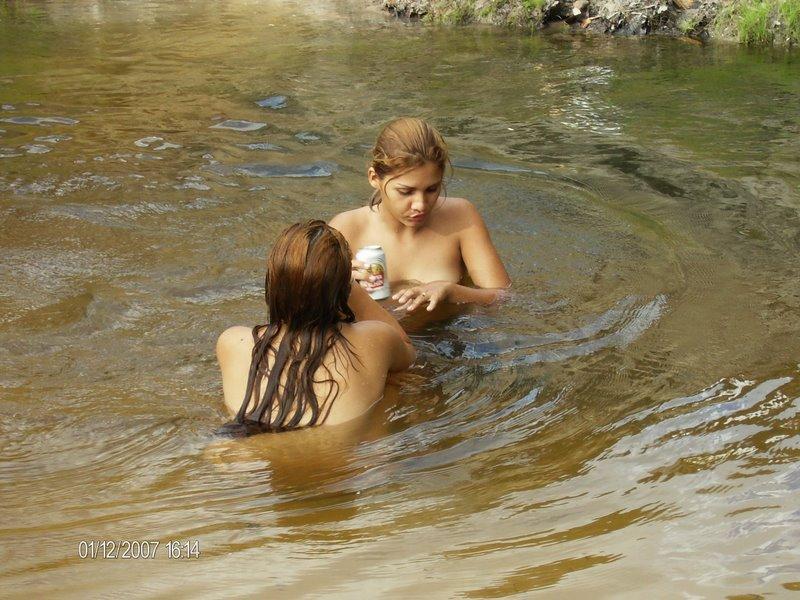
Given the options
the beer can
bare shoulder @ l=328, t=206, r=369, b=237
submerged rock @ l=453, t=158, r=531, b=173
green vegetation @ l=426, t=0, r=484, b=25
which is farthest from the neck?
green vegetation @ l=426, t=0, r=484, b=25

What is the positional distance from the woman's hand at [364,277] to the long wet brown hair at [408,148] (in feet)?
1.74

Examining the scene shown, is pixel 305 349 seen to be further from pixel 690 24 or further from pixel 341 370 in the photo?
pixel 690 24

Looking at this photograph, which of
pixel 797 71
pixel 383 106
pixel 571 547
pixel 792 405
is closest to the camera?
pixel 571 547

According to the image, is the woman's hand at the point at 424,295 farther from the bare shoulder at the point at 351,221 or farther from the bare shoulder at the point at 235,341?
the bare shoulder at the point at 235,341

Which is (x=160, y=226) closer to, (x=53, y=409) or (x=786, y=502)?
(x=53, y=409)


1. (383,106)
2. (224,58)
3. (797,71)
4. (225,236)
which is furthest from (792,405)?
(224,58)

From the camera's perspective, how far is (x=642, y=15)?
13.1 metres

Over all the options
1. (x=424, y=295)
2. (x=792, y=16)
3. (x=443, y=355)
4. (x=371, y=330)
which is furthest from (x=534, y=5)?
(x=371, y=330)

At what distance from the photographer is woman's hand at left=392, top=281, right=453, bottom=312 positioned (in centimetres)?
441

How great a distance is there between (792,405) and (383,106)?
6390mm

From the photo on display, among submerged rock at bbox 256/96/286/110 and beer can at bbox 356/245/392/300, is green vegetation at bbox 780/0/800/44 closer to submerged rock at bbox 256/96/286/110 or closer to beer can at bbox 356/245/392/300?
submerged rock at bbox 256/96/286/110

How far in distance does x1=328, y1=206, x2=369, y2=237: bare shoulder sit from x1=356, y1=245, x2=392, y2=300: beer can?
84cm

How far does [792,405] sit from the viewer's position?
3734 millimetres
